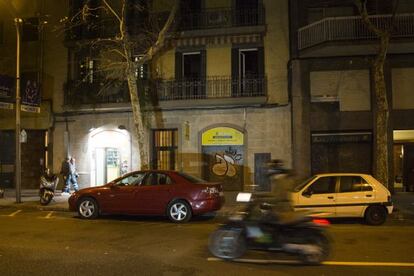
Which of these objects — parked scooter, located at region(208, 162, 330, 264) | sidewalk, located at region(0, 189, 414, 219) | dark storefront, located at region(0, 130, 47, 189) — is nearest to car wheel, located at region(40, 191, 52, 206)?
sidewalk, located at region(0, 189, 414, 219)

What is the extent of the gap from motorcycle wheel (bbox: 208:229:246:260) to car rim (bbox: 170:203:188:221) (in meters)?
4.96

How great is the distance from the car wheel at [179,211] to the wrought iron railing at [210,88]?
28.9 feet

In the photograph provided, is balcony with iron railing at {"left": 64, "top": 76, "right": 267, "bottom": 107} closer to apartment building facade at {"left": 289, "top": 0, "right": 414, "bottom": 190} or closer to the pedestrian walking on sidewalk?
apartment building facade at {"left": 289, "top": 0, "right": 414, "bottom": 190}

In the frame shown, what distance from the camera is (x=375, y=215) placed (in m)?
12.6

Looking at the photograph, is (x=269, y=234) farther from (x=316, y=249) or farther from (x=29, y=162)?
(x=29, y=162)

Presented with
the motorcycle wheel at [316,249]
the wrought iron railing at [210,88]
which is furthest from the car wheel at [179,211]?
the wrought iron railing at [210,88]

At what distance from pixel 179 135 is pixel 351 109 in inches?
300

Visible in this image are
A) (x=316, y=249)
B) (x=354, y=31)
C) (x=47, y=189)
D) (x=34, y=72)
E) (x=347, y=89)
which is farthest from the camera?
(x=34, y=72)

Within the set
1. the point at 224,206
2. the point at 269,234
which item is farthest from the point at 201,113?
the point at 269,234

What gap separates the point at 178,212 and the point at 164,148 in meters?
9.25

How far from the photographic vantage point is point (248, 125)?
21.1 metres

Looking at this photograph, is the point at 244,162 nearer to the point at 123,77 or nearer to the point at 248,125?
the point at 248,125

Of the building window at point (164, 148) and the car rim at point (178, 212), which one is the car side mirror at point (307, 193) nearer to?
the car rim at point (178, 212)

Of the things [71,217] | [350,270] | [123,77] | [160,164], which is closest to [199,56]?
[123,77]
